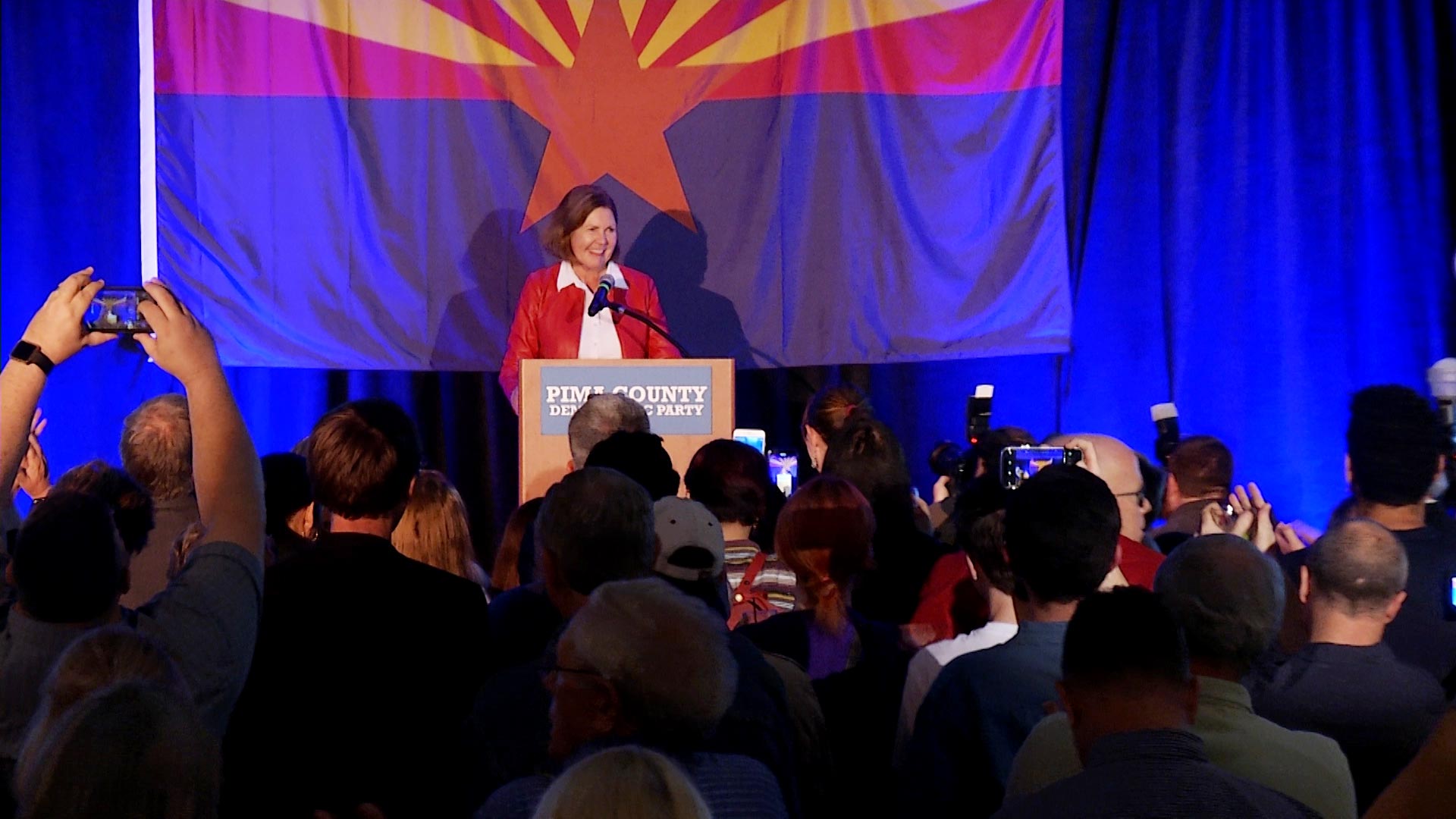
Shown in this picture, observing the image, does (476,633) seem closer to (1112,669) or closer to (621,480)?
(621,480)

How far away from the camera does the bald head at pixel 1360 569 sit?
2.87 meters

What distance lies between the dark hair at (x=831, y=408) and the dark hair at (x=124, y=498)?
2.21m

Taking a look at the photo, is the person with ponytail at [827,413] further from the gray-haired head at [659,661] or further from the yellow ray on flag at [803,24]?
the gray-haired head at [659,661]

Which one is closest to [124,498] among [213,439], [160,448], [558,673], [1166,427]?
[160,448]

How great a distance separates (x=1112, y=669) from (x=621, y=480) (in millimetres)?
892

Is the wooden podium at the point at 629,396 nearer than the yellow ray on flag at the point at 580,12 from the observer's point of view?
Yes

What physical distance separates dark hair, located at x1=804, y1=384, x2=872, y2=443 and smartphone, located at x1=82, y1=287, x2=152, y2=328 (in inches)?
107

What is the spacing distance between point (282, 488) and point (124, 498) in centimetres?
33

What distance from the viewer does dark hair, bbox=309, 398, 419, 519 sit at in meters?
2.51

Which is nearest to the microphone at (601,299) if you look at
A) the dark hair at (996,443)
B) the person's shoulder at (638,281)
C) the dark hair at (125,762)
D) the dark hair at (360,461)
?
the person's shoulder at (638,281)

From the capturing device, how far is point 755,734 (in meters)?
2.14

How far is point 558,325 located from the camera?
18.6ft

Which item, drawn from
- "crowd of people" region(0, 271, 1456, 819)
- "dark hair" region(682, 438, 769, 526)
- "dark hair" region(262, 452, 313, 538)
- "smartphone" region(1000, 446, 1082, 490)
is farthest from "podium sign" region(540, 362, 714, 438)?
"dark hair" region(262, 452, 313, 538)

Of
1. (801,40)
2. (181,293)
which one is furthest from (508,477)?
(801,40)
